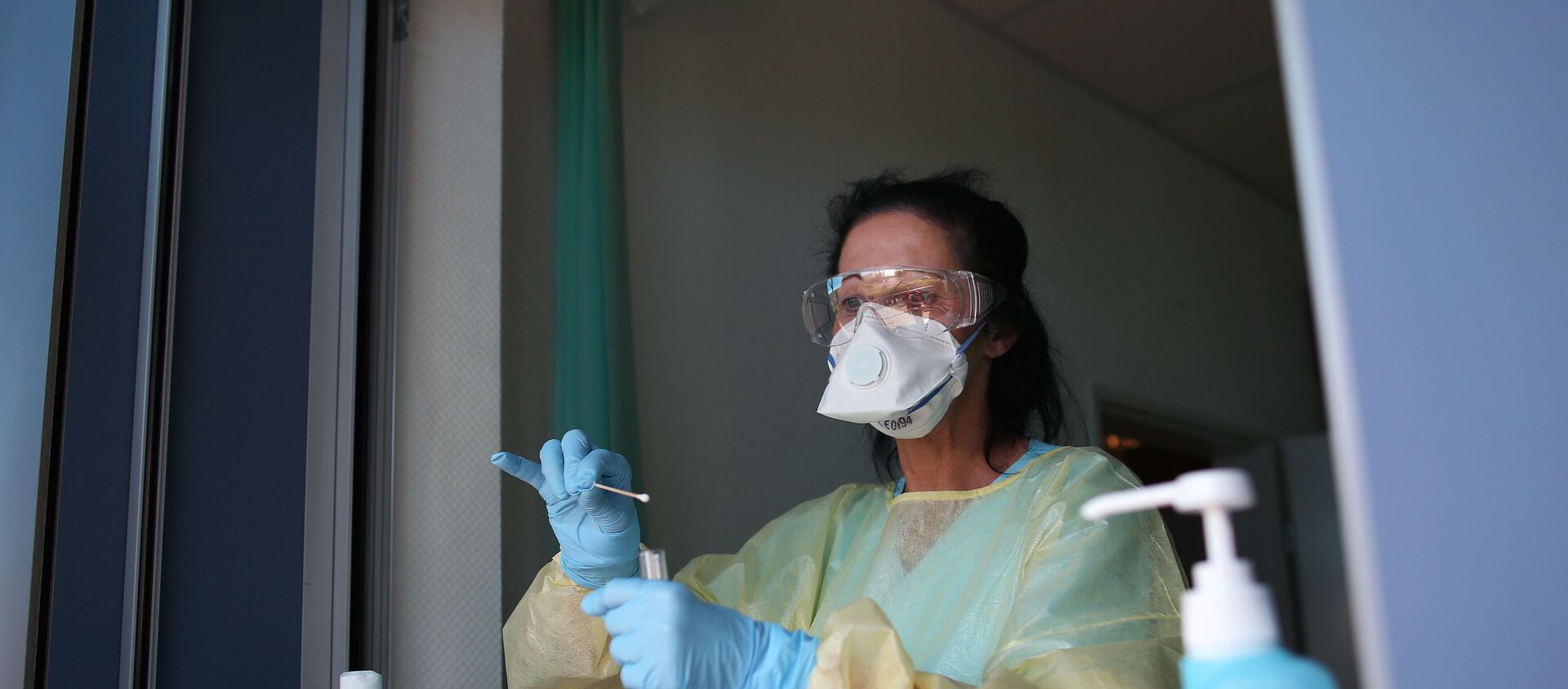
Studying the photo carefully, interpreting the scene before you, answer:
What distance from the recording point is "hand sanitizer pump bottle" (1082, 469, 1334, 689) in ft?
1.85

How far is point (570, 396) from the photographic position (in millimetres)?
1996

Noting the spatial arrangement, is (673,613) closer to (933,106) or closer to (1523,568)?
(1523,568)

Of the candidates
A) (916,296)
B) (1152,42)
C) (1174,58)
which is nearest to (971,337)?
(916,296)

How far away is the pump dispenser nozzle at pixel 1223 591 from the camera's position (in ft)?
1.90

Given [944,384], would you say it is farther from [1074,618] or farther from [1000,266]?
[1074,618]

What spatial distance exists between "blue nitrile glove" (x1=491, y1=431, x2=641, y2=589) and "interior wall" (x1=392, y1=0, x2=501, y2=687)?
42 centimetres

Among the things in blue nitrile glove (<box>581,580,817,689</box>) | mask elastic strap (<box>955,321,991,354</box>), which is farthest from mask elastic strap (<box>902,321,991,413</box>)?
blue nitrile glove (<box>581,580,817,689</box>)

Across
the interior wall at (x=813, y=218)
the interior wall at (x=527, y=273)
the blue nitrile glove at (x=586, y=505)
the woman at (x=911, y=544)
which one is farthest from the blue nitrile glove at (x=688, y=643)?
the interior wall at (x=813, y=218)

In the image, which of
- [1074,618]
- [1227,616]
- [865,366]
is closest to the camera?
[1227,616]

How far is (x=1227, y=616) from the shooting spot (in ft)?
1.91

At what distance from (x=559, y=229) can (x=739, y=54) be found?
0.82 metres

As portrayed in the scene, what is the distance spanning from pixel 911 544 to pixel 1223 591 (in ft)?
3.03

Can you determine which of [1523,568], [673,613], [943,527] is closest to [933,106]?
[943,527]

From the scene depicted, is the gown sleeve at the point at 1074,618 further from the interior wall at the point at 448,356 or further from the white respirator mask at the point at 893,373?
the interior wall at the point at 448,356
